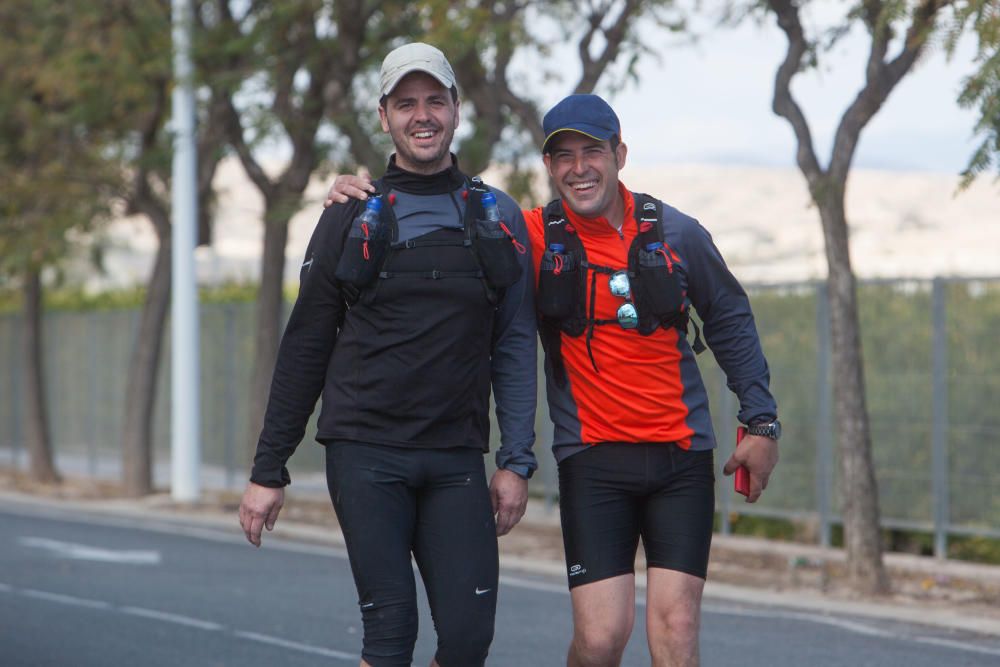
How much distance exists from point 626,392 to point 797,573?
7.69m

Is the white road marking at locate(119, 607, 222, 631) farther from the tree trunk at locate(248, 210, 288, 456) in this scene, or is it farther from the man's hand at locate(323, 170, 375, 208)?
the tree trunk at locate(248, 210, 288, 456)

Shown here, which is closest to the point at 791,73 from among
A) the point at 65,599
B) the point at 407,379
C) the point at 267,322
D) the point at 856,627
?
the point at 856,627

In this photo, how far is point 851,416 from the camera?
11.4 m

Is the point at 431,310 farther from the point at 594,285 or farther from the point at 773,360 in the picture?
the point at 773,360

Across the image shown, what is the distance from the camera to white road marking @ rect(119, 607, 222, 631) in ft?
32.3

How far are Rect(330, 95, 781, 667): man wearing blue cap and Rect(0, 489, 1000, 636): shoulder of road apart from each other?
16.4ft

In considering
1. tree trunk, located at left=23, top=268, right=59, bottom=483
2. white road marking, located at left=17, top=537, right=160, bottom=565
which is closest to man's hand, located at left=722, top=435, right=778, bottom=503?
white road marking, located at left=17, top=537, right=160, bottom=565

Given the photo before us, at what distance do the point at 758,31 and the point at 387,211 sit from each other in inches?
320

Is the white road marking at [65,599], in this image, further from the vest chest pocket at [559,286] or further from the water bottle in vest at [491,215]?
Result: the water bottle in vest at [491,215]

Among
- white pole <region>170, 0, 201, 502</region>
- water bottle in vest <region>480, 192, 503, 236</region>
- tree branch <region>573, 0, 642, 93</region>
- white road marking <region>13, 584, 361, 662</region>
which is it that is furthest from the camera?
white pole <region>170, 0, 201, 502</region>

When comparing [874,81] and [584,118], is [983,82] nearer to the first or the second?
[874,81]

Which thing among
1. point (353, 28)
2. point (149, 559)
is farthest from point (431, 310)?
point (353, 28)

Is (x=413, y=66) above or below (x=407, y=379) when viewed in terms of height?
above

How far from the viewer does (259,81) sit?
17516 mm
